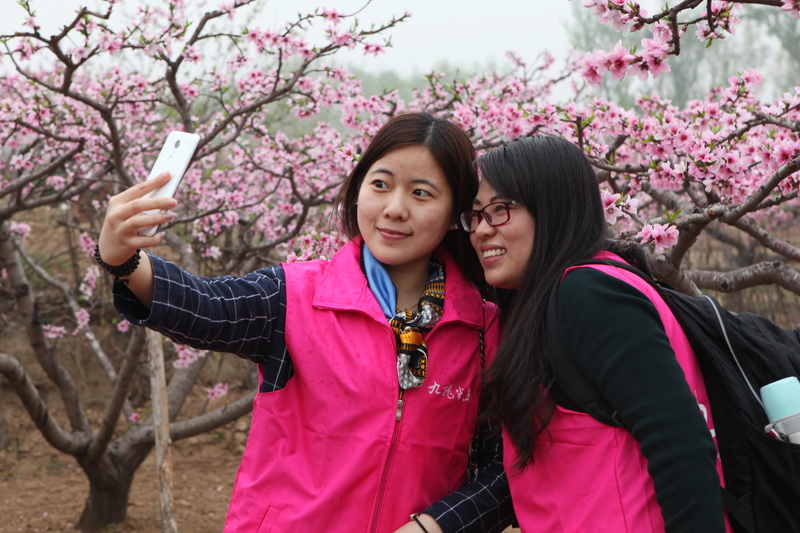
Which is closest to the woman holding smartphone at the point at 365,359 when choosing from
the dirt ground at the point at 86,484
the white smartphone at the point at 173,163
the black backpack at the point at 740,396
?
the white smartphone at the point at 173,163

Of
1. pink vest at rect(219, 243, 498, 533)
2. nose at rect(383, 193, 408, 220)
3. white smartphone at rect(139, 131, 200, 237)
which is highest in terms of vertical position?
white smartphone at rect(139, 131, 200, 237)

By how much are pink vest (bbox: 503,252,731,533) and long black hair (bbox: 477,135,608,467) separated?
4 centimetres

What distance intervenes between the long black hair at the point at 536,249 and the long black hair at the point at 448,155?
136mm

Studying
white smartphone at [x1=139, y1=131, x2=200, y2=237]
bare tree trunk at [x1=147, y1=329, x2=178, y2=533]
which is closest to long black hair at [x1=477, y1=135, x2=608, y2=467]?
white smartphone at [x1=139, y1=131, x2=200, y2=237]

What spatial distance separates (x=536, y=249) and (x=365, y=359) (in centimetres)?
39

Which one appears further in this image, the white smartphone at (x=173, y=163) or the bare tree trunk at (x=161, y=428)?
the bare tree trunk at (x=161, y=428)

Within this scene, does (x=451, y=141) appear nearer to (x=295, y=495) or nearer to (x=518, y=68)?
(x=295, y=495)

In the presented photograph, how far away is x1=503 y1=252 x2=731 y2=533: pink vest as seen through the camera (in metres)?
1.12

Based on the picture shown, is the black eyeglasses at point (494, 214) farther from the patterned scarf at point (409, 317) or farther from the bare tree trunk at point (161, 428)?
the bare tree trunk at point (161, 428)

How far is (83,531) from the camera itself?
423 cm

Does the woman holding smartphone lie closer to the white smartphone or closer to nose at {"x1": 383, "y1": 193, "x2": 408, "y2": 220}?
nose at {"x1": 383, "y1": 193, "x2": 408, "y2": 220}

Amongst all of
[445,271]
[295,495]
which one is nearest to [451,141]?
[445,271]

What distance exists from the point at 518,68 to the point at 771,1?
4669 mm

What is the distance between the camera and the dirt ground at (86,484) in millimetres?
4516
